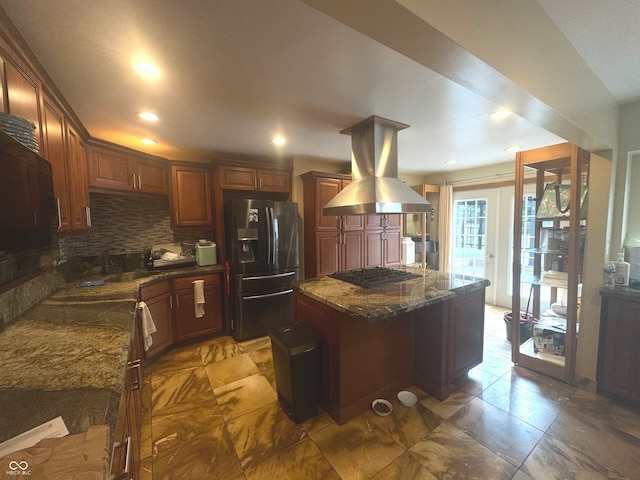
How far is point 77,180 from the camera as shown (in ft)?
6.75

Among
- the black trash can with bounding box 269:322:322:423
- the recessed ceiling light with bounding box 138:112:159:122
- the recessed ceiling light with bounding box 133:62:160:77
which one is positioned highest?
the recessed ceiling light with bounding box 138:112:159:122

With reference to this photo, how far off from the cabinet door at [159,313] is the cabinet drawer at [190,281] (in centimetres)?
9

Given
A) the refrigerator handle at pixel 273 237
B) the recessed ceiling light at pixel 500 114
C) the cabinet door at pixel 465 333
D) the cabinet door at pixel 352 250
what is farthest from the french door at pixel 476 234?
the refrigerator handle at pixel 273 237

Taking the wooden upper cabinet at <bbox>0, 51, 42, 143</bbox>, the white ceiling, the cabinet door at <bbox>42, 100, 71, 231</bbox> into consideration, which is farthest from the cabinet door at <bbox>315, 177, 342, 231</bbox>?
the wooden upper cabinet at <bbox>0, 51, 42, 143</bbox>

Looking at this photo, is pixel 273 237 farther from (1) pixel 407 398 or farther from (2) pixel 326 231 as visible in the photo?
(1) pixel 407 398

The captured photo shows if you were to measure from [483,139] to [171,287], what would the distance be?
3919 millimetres

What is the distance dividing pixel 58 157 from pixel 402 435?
3.00 m

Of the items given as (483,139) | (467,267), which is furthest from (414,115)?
(467,267)

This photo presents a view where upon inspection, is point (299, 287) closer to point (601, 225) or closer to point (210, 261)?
point (210, 261)

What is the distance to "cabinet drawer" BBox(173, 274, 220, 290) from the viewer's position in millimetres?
2879

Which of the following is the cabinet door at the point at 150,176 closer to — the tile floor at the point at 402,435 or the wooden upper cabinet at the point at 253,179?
the wooden upper cabinet at the point at 253,179

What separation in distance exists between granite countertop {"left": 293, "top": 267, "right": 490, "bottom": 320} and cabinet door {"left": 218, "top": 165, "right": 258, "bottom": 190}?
1.69m

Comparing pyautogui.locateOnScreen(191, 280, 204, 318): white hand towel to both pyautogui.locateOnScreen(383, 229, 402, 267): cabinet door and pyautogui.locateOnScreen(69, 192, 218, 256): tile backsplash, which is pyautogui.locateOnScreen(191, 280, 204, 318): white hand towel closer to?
pyautogui.locateOnScreen(69, 192, 218, 256): tile backsplash

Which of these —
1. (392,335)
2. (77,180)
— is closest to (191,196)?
(77,180)
